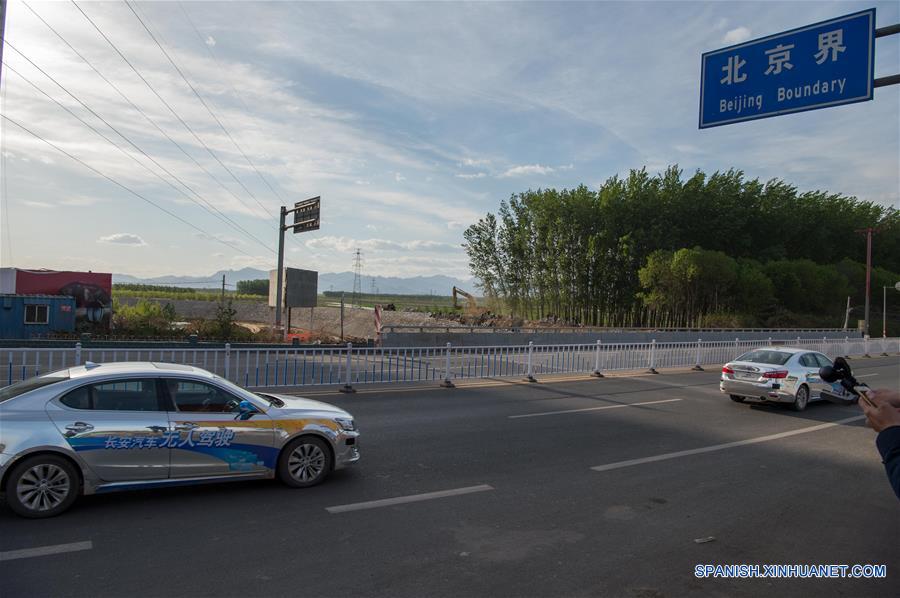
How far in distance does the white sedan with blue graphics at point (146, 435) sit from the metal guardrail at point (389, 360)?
19.0 feet

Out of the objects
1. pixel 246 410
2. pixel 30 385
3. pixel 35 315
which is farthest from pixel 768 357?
pixel 35 315

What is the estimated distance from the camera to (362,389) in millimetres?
13438

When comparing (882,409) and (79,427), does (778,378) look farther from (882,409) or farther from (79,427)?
(79,427)

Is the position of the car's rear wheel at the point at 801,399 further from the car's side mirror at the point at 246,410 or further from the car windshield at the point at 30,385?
the car windshield at the point at 30,385

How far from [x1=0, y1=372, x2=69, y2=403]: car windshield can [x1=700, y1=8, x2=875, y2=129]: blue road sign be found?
946cm

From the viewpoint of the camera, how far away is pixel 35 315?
2355 cm

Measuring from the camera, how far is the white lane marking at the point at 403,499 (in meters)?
5.79

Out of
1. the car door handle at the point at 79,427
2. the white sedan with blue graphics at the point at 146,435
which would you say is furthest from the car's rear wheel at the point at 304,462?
the car door handle at the point at 79,427

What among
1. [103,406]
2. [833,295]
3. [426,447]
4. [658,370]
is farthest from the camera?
[833,295]

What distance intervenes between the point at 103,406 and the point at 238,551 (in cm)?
219

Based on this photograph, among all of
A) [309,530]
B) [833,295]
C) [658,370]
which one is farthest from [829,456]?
[833,295]

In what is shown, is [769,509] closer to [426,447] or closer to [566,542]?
[566,542]

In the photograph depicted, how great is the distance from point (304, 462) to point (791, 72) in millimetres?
8387

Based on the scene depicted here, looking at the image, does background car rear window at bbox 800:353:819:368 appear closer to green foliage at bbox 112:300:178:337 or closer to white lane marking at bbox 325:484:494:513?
white lane marking at bbox 325:484:494:513
